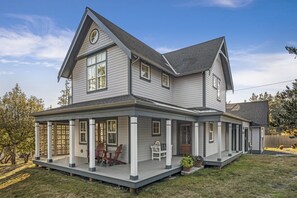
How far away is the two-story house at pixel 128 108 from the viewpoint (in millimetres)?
8867

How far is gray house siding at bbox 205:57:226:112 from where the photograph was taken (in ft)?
44.7

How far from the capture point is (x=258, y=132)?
22438 mm

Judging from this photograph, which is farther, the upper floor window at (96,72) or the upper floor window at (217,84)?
the upper floor window at (217,84)

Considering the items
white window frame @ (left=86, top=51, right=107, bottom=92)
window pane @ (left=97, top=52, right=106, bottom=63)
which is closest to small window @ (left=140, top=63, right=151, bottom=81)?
white window frame @ (left=86, top=51, right=107, bottom=92)

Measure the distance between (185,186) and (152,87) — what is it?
227 inches

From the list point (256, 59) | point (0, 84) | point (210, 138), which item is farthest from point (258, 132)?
point (0, 84)

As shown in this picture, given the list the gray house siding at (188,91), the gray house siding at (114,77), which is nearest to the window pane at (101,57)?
the gray house siding at (114,77)

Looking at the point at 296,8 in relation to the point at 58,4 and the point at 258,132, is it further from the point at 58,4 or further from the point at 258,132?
the point at 258,132

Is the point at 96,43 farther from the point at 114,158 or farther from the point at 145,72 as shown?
the point at 114,158

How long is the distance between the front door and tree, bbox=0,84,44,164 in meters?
12.1

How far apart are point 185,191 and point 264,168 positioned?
21.0 ft

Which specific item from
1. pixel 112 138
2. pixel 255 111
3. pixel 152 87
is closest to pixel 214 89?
pixel 152 87

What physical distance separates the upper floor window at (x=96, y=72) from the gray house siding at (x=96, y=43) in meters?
0.46

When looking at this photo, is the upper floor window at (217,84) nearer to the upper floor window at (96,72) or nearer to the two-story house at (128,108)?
the two-story house at (128,108)
